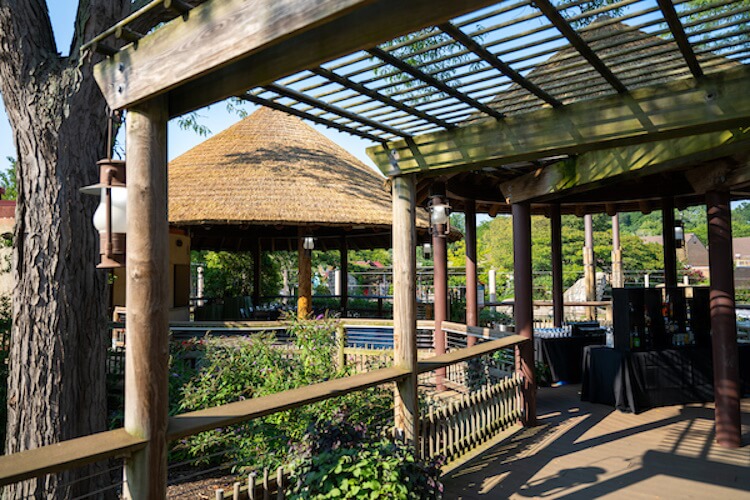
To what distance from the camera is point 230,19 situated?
2305 millimetres

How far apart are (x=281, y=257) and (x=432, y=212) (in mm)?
22232

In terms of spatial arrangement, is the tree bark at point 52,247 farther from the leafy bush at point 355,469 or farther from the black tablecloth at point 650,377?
the black tablecloth at point 650,377

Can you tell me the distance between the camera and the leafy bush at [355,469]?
10.5ft

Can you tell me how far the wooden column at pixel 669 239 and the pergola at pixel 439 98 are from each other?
4057 mm

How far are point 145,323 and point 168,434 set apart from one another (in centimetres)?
57

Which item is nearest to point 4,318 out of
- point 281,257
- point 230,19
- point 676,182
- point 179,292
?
point 179,292

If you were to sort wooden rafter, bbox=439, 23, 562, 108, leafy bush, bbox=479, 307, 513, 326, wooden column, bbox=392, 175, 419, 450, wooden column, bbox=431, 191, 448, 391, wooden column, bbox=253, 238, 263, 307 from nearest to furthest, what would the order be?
wooden rafter, bbox=439, 23, 562, 108
wooden column, bbox=392, 175, 419, 450
wooden column, bbox=431, 191, 448, 391
leafy bush, bbox=479, 307, 513, 326
wooden column, bbox=253, 238, 263, 307

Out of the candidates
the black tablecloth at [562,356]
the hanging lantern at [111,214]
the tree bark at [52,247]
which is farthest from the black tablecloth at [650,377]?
the hanging lantern at [111,214]

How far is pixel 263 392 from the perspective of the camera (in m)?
5.80

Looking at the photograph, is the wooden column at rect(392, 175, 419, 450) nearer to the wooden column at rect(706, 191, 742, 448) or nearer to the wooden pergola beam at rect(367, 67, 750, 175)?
the wooden pergola beam at rect(367, 67, 750, 175)

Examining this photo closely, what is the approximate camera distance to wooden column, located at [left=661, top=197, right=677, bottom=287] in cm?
980

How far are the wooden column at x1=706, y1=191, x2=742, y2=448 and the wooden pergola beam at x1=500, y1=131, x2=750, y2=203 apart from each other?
913 millimetres

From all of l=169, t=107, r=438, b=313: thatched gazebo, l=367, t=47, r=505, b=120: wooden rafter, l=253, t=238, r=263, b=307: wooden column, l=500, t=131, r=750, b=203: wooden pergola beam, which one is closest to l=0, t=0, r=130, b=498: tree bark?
l=367, t=47, r=505, b=120: wooden rafter

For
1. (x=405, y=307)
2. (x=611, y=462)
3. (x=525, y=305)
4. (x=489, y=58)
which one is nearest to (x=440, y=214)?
(x=525, y=305)
